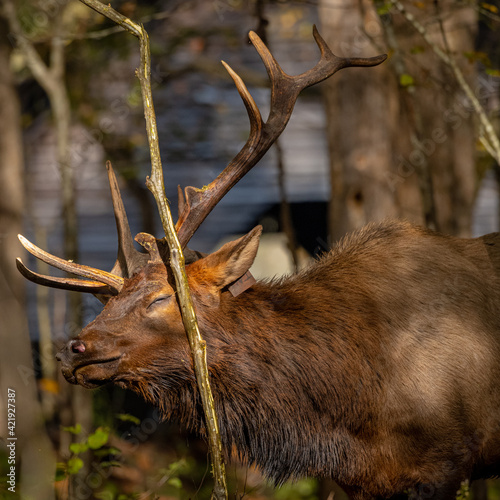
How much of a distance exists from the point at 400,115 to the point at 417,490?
14.5 feet

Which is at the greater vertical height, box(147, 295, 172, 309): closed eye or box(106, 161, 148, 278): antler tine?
box(106, 161, 148, 278): antler tine

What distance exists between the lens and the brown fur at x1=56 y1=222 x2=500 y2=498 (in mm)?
3455

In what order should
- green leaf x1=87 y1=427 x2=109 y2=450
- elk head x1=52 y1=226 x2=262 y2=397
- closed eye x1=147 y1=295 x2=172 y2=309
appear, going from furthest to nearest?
green leaf x1=87 y1=427 x2=109 y2=450, closed eye x1=147 y1=295 x2=172 y2=309, elk head x1=52 y1=226 x2=262 y2=397

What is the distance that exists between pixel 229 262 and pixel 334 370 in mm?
843

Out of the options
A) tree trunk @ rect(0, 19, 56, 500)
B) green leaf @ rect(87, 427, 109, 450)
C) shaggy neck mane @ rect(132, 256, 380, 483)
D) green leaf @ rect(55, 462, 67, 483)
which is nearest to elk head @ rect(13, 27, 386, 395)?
shaggy neck mane @ rect(132, 256, 380, 483)

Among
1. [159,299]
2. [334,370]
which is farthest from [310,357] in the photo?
[159,299]

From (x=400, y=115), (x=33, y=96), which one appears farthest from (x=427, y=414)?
(x=33, y=96)

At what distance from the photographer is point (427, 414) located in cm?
359

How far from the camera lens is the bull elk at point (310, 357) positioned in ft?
11.4

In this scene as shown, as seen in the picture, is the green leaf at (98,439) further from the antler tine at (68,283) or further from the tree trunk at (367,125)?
the tree trunk at (367,125)

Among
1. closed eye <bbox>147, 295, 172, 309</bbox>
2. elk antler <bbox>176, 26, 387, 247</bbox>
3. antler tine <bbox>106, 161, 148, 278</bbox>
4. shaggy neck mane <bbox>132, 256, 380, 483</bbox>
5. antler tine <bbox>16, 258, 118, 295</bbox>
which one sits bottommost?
shaggy neck mane <bbox>132, 256, 380, 483</bbox>

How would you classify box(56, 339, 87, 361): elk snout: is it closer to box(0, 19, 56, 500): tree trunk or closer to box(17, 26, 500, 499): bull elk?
box(17, 26, 500, 499): bull elk

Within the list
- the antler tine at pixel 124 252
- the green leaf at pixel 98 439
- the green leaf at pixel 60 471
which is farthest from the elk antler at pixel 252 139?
the green leaf at pixel 60 471

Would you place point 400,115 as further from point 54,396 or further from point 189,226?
point 54,396
